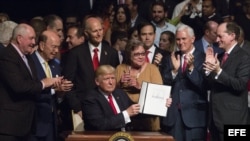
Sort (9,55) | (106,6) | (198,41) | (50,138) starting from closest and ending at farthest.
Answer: (9,55) < (50,138) < (198,41) < (106,6)

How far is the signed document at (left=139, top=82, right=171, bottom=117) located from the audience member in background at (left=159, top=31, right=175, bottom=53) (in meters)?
1.71

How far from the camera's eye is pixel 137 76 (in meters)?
7.94

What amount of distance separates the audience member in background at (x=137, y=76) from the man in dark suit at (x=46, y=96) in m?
0.61

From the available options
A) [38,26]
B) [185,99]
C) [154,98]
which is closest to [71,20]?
[38,26]

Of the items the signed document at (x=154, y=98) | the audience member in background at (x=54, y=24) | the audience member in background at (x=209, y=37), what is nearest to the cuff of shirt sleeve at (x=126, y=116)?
the signed document at (x=154, y=98)

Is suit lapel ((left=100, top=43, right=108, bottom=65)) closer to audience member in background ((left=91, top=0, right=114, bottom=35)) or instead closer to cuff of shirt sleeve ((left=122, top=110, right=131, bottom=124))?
cuff of shirt sleeve ((left=122, top=110, right=131, bottom=124))

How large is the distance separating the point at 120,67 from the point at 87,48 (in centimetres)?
45

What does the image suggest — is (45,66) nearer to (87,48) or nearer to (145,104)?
(87,48)

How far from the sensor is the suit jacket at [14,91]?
7.22 meters

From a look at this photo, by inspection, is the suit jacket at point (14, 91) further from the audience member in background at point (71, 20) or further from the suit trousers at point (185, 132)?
the audience member in background at point (71, 20)

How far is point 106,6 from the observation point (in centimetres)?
1058

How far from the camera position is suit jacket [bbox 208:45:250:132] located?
7.64 meters

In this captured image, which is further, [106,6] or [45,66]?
[106,6]

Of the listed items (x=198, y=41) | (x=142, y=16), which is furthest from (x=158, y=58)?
(x=142, y=16)
